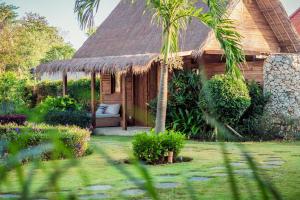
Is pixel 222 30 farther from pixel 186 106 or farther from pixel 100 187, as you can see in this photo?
pixel 100 187

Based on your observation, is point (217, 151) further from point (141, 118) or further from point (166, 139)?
point (141, 118)

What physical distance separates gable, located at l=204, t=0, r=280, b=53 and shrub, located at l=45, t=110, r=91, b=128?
5.78 meters

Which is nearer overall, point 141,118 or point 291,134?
point 291,134

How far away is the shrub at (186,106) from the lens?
45.9 ft

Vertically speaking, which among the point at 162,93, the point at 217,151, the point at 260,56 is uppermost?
the point at 260,56

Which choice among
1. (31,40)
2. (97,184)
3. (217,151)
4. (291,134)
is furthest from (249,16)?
(31,40)

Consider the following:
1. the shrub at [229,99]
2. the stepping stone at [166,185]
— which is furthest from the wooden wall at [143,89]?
the stepping stone at [166,185]

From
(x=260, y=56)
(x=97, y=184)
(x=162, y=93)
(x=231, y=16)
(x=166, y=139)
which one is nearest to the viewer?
(x=97, y=184)

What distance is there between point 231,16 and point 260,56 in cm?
216

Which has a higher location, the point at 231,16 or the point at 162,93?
the point at 231,16

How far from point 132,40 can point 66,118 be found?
13.0ft

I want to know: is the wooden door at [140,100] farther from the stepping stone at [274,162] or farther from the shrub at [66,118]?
the stepping stone at [274,162]

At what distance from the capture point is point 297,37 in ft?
56.2

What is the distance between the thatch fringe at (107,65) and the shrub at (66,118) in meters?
1.49
